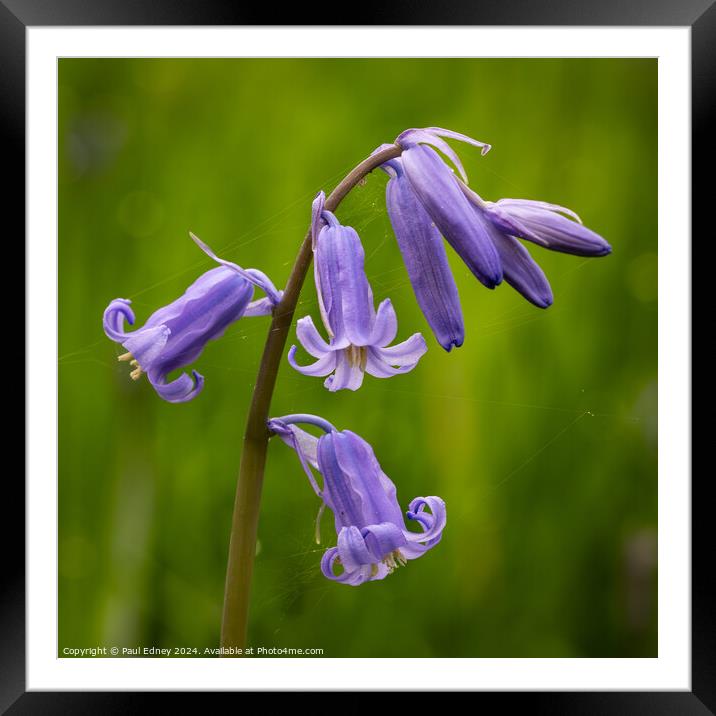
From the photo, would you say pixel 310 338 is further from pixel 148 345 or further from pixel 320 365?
pixel 148 345

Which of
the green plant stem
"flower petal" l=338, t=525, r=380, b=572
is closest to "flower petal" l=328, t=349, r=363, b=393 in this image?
the green plant stem

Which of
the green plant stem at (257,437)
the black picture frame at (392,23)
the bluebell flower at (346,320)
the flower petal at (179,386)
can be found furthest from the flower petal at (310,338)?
the black picture frame at (392,23)

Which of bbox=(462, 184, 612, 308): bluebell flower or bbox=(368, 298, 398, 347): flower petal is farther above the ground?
bbox=(462, 184, 612, 308): bluebell flower

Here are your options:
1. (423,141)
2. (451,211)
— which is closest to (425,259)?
(451,211)

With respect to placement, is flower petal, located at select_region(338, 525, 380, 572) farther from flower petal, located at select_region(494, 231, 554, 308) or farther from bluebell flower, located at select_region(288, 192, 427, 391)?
flower petal, located at select_region(494, 231, 554, 308)

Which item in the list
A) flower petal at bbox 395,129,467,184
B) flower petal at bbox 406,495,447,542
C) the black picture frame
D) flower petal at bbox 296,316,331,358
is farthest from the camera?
the black picture frame

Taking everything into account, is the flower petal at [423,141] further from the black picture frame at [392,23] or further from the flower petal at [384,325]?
the black picture frame at [392,23]
